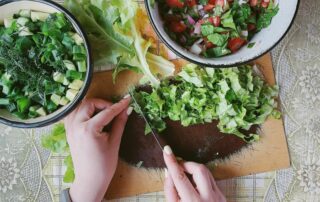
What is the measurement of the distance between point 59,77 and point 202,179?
47 cm

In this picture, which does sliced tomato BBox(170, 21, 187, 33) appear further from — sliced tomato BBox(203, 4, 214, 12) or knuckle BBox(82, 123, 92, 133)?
knuckle BBox(82, 123, 92, 133)

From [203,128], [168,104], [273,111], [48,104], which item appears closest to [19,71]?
[48,104]

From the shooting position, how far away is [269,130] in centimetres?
140

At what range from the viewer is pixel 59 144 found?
4.46 ft

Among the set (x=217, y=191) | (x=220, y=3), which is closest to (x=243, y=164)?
(x=217, y=191)

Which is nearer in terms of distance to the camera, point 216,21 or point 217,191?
point 216,21

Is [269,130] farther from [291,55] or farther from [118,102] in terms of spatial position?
[118,102]

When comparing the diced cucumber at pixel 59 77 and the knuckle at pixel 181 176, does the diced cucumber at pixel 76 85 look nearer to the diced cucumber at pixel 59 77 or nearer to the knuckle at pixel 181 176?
the diced cucumber at pixel 59 77

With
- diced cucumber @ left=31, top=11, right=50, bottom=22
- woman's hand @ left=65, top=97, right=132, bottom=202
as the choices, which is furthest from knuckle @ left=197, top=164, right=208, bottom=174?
diced cucumber @ left=31, top=11, right=50, bottom=22

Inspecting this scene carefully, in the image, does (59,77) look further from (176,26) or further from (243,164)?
(243,164)

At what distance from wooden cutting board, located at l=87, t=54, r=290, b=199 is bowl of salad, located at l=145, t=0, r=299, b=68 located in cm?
16

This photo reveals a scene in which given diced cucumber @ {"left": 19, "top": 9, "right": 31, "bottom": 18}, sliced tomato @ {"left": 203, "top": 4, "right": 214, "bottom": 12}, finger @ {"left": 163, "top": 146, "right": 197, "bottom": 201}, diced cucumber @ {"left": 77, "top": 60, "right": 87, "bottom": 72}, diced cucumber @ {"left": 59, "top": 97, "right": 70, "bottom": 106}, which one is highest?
diced cucumber @ {"left": 19, "top": 9, "right": 31, "bottom": 18}

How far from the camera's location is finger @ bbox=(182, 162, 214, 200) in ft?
4.33

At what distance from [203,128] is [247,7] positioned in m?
0.37
